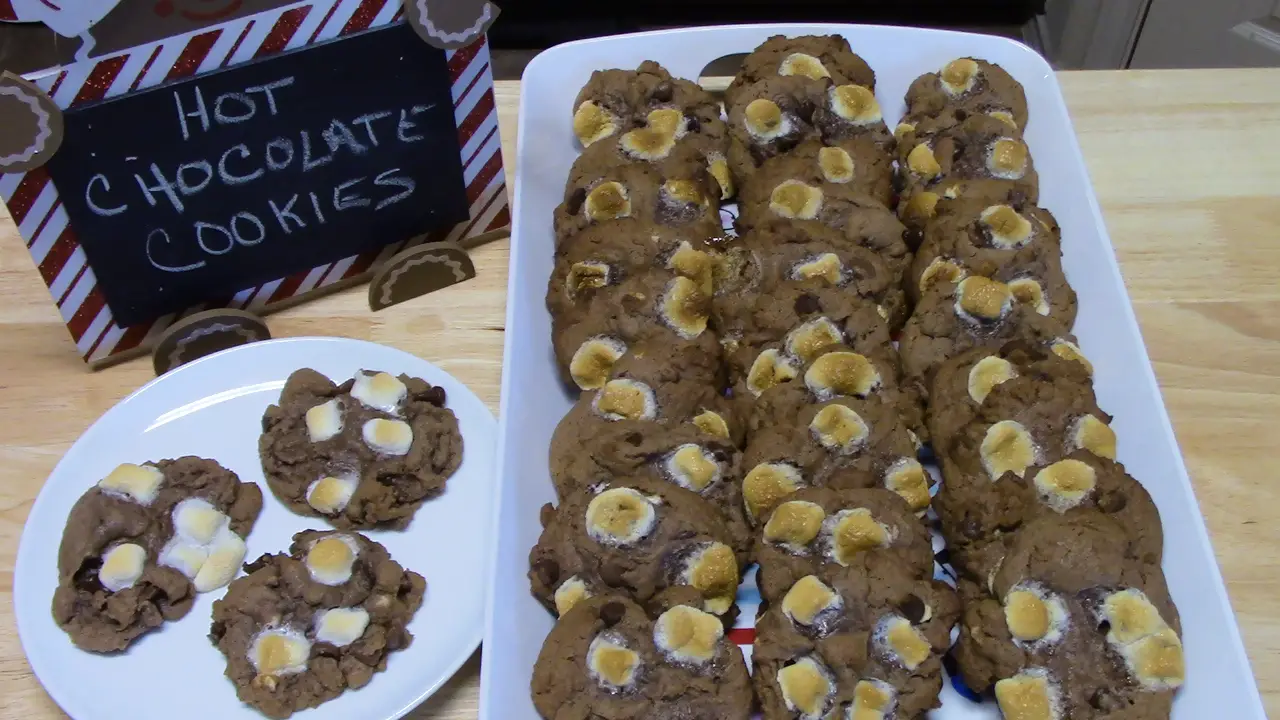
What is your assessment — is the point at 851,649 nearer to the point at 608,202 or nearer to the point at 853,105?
the point at 608,202

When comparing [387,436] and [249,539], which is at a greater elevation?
[387,436]

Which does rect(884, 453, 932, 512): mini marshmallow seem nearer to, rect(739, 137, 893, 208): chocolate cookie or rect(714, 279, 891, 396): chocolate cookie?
rect(714, 279, 891, 396): chocolate cookie

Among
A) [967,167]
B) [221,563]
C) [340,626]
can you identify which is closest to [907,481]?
[967,167]

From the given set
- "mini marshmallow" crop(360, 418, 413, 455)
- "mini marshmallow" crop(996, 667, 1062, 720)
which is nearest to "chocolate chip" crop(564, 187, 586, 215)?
"mini marshmallow" crop(360, 418, 413, 455)

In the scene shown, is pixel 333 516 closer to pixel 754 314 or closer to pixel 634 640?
pixel 634 640

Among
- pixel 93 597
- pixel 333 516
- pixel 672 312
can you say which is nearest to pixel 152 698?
pixel 93 597

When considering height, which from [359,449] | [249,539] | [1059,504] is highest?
[1059,504]

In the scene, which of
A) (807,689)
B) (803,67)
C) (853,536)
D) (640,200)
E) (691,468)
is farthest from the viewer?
(803,67)
